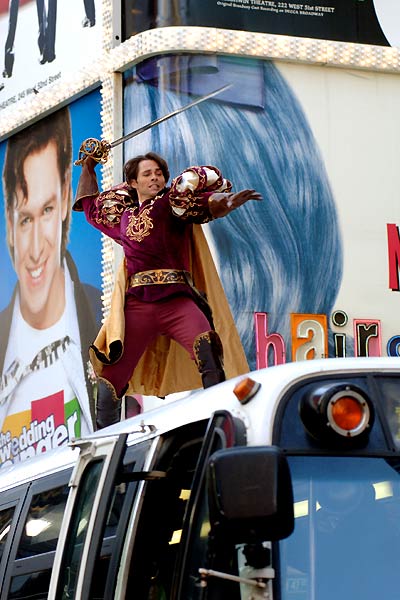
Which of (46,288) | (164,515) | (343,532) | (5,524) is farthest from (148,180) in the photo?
(343,532)

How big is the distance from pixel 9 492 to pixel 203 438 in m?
2.42

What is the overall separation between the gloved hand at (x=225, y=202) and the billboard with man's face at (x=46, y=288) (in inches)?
175

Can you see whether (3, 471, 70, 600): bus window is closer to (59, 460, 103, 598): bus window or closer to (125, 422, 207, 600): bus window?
(59, 460, 103, 598): bus window

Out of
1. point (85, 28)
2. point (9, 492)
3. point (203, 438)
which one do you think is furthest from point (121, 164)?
point (203, 438)

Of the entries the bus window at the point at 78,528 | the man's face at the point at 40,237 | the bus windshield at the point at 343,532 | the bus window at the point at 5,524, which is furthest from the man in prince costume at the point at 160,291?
the bus windshield at the point at 343,532

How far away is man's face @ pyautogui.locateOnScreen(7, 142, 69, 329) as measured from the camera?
16047mm

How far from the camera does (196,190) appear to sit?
1116cm

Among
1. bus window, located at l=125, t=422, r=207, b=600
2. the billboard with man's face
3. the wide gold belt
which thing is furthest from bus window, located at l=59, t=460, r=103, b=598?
the billboard with man's face

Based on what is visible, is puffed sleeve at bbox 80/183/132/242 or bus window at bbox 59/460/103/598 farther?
puffed sleeve at bbox 80/183/132/242

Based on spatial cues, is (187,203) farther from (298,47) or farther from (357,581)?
(357,581)

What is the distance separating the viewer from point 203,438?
4.88 metres

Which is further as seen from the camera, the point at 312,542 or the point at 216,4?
the point at 216,4

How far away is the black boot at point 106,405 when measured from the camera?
1110 cm

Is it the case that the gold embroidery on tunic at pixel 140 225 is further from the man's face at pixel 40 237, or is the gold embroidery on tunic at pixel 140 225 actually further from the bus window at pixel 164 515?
the bus window at pixel 164 515
